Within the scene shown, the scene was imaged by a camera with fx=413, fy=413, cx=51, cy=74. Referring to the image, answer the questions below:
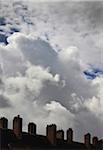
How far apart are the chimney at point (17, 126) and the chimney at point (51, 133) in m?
3.05

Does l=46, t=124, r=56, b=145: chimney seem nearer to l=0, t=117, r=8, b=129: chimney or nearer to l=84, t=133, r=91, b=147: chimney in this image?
l=0, t=117, r=8, b=129: chimney

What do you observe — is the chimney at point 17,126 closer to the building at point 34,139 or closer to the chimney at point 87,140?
the building at point 34,139

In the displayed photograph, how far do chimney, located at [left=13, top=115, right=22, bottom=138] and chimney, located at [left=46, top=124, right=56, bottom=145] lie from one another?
305 centimetres

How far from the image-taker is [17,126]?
72.1 ft

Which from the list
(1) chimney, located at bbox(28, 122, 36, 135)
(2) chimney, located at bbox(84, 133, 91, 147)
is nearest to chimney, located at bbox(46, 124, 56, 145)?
(1) chimney, located at bbox(28, 122, 36, 135)

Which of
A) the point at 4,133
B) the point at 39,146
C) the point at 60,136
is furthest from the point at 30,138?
the point at 60,136

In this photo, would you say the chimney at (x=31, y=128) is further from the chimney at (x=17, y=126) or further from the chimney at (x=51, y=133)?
the chimney at (x=17, y=126)

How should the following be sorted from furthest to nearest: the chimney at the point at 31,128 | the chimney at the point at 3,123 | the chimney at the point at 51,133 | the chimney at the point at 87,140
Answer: the chimney at the point at 87,140, the chimney at the point at 51,133, the chimney at the point at 31,128, the chimney at the point at 3,123

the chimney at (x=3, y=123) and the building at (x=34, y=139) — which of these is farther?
the chimney at (x=3, y=123)

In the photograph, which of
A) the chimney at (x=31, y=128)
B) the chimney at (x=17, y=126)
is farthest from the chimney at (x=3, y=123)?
the chimney at (x=31, y=128)

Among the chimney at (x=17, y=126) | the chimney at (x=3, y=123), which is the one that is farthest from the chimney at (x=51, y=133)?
the chimney at (x=3, y=123)

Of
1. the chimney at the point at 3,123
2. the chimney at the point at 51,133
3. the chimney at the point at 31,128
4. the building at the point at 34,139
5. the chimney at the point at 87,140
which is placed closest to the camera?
the building at the point at 34,139

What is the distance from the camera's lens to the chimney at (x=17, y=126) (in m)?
21.8

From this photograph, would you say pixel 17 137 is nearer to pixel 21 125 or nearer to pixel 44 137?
pixel 21 125
